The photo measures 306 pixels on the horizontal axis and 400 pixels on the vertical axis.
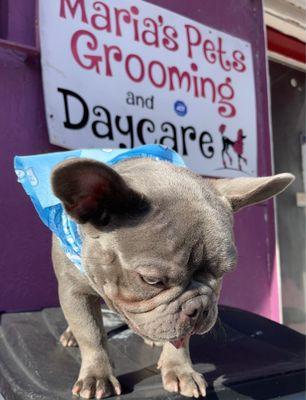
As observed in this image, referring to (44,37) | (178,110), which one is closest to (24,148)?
(44,37)

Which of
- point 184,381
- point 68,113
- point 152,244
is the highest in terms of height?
point 68,113

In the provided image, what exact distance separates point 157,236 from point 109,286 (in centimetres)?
20

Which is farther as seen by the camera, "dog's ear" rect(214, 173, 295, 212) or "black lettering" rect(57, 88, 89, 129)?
"black lettering" rect(57, 88, 89, 129)

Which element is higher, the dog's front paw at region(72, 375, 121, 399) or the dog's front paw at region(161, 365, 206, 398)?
the dog's front paw at region(72, 375, 121, 399)

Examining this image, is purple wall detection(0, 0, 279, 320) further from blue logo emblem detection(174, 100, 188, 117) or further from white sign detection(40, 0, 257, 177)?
blue logo emblem detection(174, 100, 188, 117)

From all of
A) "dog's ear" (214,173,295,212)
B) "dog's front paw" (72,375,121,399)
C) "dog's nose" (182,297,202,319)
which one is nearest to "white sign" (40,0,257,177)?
"dog's ear" (214,173,295,212)

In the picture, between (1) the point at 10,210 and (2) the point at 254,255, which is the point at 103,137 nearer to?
(1) the point at 10,210

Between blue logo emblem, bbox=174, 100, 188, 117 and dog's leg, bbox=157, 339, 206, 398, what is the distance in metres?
1.50

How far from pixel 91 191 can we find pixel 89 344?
0.55m

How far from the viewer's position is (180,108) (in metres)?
2.74

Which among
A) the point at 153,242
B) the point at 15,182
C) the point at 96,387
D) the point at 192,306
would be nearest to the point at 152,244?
the point at 153,242

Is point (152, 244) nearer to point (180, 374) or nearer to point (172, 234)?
point (172, 234)

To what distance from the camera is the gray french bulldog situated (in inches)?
46.1

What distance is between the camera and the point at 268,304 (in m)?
3.13
